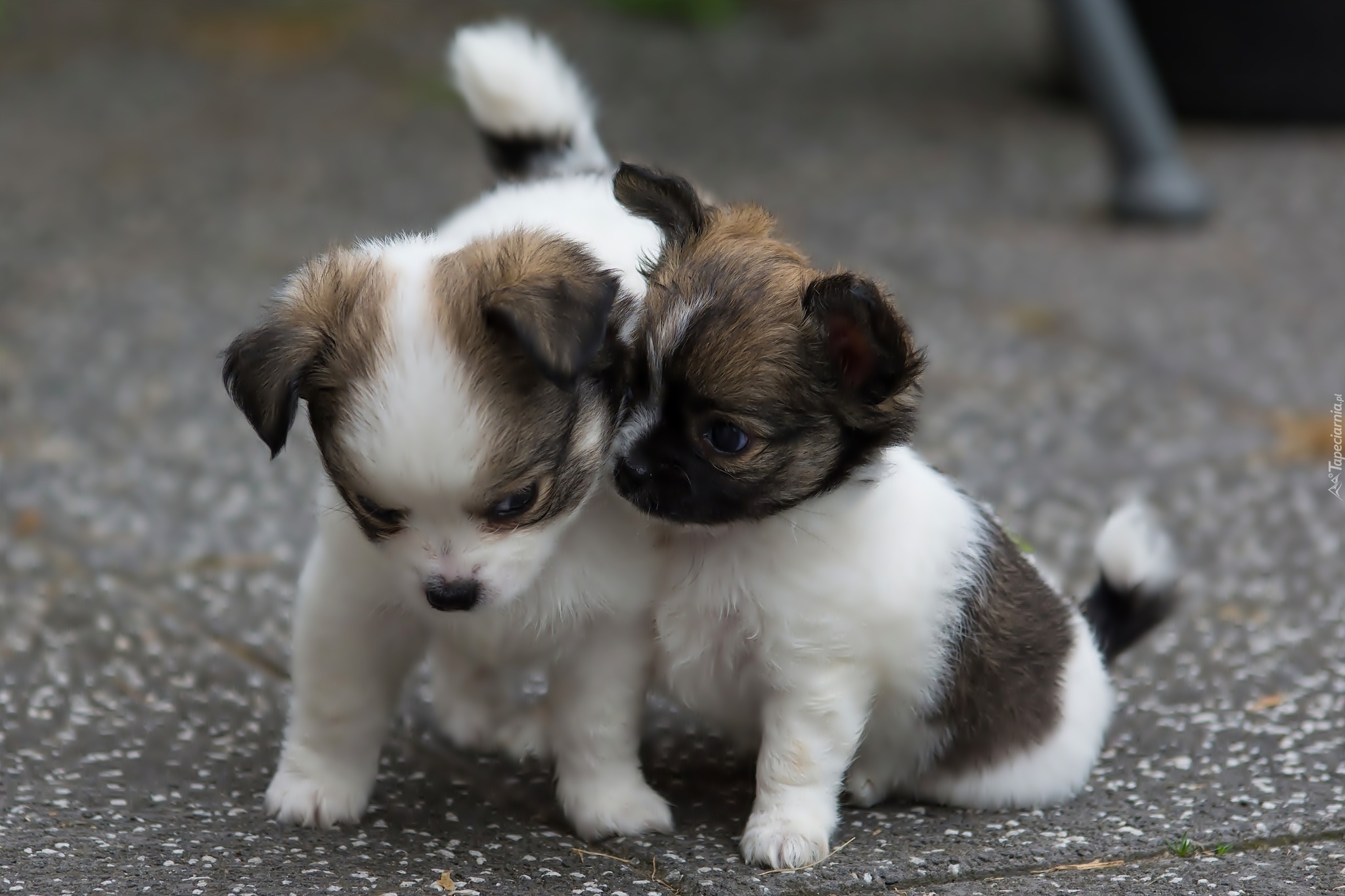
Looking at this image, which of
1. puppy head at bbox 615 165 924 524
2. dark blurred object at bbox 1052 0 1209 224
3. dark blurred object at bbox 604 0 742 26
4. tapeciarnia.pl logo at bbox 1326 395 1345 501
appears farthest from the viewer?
dark blurred object at bbox 604 0 742 26

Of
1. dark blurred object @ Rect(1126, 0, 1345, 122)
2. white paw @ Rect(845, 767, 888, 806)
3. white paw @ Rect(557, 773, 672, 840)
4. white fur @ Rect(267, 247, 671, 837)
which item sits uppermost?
dark blurred object @ Rect(1126, 0, 1345, 122)

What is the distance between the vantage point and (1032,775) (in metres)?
3.75

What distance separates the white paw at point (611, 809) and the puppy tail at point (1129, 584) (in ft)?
4.28

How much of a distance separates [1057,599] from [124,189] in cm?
643

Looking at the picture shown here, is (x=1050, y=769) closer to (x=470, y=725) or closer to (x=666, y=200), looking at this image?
(x=470, y=725)

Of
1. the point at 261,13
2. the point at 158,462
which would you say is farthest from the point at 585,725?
the point at 261,13

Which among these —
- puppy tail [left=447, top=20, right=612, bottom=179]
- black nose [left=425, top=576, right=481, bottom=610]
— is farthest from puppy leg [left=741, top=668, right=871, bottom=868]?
puppy tail [left=447, top=20, right=612, bottom=179]

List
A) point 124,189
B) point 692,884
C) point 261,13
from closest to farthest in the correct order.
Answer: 1. point 692,884
2. point 124,189
3. point 261,13

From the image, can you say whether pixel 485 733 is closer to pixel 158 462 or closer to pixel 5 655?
pixel 5 655

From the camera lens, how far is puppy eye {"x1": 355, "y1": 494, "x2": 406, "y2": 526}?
302 cm

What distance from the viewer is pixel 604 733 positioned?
3.53m

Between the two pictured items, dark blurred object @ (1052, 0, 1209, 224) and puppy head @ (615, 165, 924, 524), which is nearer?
puppy head @ (615, 165, 924, 524)

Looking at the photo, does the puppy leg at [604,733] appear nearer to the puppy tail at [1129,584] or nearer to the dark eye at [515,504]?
the dark eye at [515,504]

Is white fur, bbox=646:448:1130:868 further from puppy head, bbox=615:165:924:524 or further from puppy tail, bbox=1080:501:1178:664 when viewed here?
puppy tail, bbox=1080:501:1178:664
